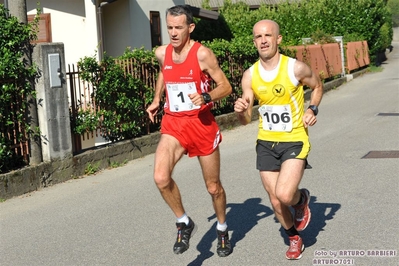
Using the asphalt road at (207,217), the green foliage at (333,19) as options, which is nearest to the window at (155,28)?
the asphalt road at (207,217)

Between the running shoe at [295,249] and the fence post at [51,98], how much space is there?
18.1ft

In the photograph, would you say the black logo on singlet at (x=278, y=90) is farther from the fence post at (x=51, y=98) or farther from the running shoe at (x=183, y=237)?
the fence post at (x=51, y=98)

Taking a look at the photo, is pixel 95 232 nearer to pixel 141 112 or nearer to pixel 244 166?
pixel 244 166

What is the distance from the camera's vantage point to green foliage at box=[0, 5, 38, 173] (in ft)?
34.0

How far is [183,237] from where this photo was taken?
6.26 metres

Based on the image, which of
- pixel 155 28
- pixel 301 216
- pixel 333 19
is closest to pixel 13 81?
pixel 301 216

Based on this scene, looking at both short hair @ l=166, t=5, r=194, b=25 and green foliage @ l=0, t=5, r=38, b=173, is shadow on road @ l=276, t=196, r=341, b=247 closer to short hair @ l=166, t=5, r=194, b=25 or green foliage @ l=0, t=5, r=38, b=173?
short hair @ l=166, t=5, r=194, b=25

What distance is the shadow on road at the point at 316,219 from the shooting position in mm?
7110

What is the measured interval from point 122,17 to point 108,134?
34.5 feet

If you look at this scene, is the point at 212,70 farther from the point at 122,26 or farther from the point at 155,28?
the point at 155,28

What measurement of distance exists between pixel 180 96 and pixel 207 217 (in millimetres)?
2201

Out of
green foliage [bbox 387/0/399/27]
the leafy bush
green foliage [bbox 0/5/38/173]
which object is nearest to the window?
the leafy bush

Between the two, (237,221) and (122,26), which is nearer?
(237,221)

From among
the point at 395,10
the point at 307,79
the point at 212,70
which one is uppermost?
the point at 395,10
